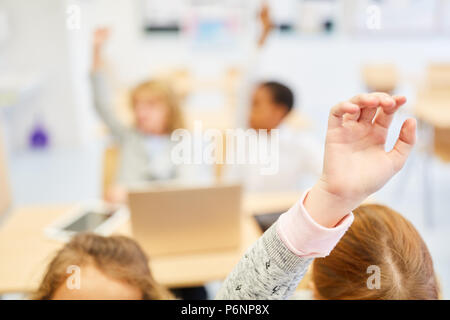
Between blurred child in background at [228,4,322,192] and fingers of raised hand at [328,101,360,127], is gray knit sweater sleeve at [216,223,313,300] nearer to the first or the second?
fingers of raised hand at [328,101,360,127]

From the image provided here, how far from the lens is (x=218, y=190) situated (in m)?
1.04

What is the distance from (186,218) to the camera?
106cm

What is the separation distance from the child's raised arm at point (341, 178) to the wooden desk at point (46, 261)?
0.53 metres

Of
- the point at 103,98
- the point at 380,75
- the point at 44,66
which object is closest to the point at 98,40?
the point at 103,98

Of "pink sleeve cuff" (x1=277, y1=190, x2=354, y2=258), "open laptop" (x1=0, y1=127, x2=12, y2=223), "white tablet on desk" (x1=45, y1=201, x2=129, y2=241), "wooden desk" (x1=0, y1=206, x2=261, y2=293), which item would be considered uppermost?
"pink sleeve cuff" (x1=277, y1=190, x2=354, y2=258)

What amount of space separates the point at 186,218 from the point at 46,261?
0.32 metres

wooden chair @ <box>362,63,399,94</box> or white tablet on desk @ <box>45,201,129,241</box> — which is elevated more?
wooden chair @ <box>362,63,399,94</box>

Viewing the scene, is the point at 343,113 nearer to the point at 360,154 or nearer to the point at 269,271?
the point at 360,154

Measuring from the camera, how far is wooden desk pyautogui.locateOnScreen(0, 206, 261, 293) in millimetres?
1043

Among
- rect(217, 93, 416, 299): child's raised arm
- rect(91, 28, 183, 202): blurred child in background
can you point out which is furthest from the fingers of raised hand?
rect(91, 28, 183, 202): blurred child in background

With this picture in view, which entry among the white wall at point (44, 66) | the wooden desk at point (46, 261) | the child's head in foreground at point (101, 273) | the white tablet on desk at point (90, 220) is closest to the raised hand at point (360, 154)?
the child's head in foreground at point (101, 273)
